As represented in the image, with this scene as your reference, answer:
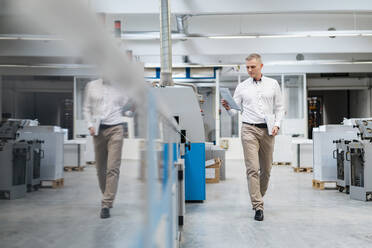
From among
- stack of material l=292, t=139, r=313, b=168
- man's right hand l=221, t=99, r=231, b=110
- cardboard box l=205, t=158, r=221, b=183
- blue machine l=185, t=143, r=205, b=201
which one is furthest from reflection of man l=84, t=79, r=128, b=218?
stack of material l=292, t=139, r=313, b=168

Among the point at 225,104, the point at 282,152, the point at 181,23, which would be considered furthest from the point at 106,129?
the point at 282,152

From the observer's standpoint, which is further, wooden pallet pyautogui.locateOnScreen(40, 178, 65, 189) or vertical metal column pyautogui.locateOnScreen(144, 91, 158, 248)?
vertical metal column pyautogui.locateOnScreen(144, 91, 158, 248)

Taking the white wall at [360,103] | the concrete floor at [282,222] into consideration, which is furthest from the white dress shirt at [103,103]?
the white wall at [360,103]

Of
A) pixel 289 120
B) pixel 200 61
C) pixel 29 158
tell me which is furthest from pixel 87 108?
pixel 289 120

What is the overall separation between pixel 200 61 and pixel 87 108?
9.69 meters

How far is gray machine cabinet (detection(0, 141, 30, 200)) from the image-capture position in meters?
0.47

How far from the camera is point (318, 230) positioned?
2.61 metres

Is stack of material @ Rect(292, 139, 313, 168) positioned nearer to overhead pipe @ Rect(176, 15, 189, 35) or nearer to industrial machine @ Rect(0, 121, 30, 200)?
overhead pipe @ Rect(176, 15, 189, 35)

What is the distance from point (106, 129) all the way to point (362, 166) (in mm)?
3937

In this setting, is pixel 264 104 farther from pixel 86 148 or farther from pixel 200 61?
pixel 200 61

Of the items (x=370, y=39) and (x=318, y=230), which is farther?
(x=370, y=39)

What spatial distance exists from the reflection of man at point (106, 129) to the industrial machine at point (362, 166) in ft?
12.5

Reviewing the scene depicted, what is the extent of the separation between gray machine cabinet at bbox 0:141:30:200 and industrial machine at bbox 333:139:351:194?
13.5ft

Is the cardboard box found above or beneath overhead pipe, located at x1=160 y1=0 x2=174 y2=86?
beneath
